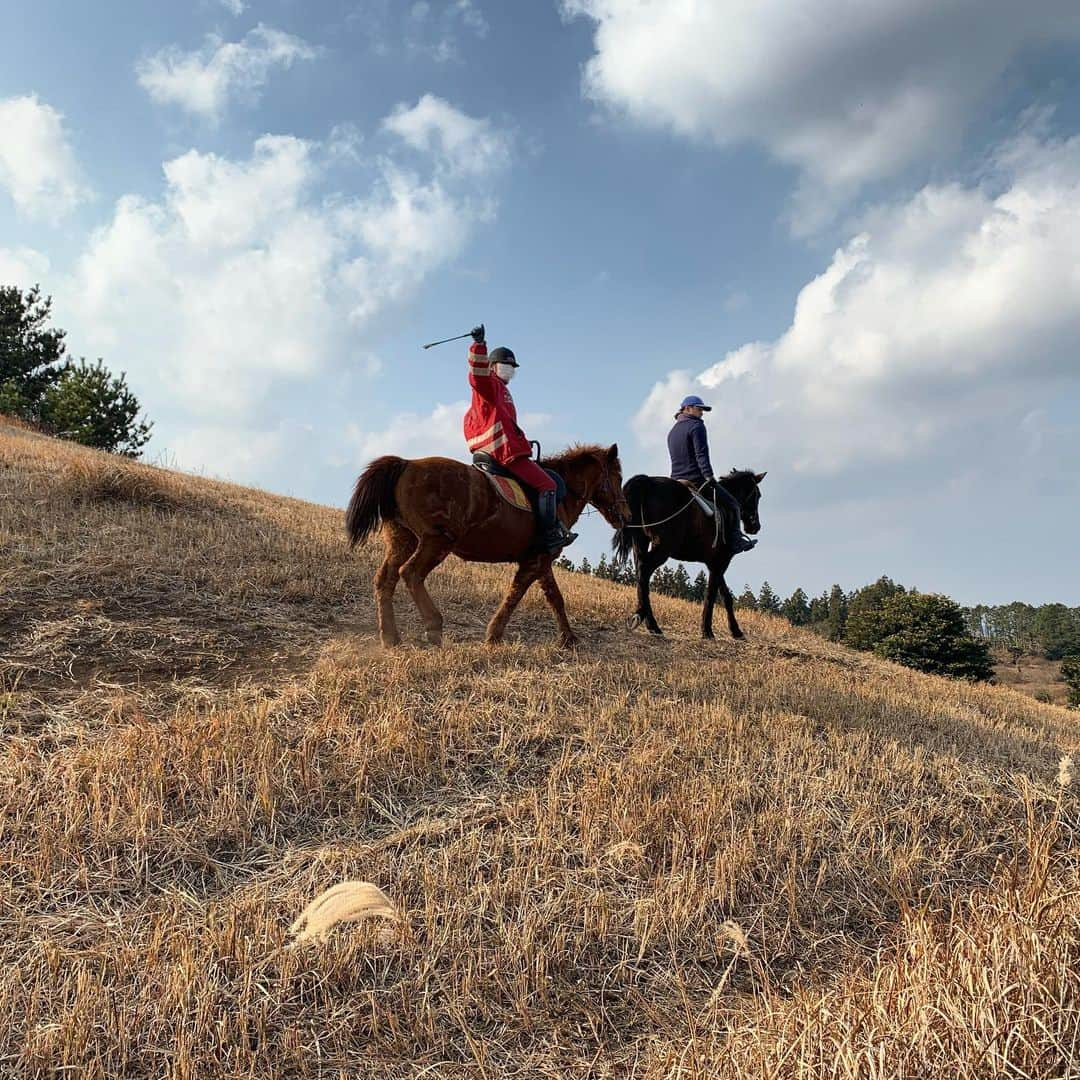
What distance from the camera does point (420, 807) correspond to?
14.6 feet

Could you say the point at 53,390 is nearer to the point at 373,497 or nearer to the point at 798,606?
the point at 373,497

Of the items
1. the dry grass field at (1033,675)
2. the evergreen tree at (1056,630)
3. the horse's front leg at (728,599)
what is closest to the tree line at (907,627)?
the horse's front leg at (728,599)

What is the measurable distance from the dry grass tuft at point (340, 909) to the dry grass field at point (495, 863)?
0.10 m

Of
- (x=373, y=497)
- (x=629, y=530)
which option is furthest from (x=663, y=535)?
(x=373, y=497)

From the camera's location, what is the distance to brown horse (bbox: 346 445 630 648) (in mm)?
6910

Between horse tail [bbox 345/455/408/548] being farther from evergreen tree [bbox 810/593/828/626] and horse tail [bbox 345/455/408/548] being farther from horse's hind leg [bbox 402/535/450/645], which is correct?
evergreen tree [bbox 810/593/828/626]

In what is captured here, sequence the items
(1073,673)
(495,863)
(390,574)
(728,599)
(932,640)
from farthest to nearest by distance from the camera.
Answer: (1073,673) → (932,640) → (728,599) → (390,574) → (495,863)

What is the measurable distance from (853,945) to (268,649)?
539 cm

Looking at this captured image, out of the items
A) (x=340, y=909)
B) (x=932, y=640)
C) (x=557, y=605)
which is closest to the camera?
(x=340, y=909)

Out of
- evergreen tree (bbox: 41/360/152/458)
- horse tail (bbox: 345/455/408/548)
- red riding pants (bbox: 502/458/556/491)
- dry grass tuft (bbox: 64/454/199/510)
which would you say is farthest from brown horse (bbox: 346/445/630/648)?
evergreen tree (bbox: 41/360/152/458)

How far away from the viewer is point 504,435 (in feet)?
24.8

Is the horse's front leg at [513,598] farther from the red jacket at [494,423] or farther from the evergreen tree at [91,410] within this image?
the evergreen tree at [91,410]

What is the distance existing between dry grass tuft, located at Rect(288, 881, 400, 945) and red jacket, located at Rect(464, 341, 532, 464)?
4.92 metres

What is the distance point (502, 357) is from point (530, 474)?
1.26 m
